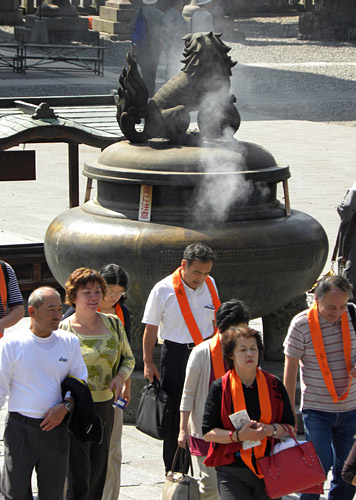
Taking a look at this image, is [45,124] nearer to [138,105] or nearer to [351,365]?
[138,105]

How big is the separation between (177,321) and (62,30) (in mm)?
27930

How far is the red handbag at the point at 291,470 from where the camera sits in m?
4.69

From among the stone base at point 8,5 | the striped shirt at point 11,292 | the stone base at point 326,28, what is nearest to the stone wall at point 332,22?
the stone base at point 326,28

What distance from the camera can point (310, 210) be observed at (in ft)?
46.9

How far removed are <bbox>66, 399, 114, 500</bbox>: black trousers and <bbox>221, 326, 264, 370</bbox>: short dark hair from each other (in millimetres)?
956

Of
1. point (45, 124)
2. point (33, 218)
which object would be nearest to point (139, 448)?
point (45, 124)

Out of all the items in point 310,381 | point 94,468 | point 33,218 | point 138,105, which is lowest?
point 33,218

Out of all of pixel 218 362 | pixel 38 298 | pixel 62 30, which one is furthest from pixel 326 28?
pixel 38 298

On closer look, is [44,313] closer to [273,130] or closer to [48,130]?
[48,130]

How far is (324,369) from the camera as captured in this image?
18.1ft

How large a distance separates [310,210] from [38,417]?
9901mm

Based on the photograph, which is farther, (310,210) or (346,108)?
(346,108)

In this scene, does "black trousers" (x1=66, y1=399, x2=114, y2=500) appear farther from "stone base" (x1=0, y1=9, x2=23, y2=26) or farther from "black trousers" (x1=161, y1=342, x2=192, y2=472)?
"stone base" (x1=0, y1=9, x2=23, y2=26)

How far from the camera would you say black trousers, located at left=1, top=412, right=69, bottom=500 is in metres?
4.83
